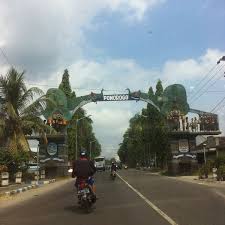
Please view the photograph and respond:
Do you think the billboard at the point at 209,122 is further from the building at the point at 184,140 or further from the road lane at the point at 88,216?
the road lane at the point at 88,216

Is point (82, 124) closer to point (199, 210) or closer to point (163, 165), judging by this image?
point (163, 165)

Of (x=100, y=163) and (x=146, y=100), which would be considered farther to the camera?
(x=100, y=163)

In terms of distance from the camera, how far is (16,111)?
39875 mm

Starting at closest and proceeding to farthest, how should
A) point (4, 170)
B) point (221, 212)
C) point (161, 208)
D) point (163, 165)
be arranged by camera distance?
point (221, 212), point (161, 208), point (4, 170), point (163, 165)

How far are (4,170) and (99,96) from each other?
23540mm

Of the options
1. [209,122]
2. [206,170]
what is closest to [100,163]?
[209,122]

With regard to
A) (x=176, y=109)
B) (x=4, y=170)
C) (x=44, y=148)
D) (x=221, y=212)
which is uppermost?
(x=176, y=109)

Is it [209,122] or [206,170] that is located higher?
[209,122]

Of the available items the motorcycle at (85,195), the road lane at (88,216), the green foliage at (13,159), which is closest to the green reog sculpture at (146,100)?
the green foliage at (13,159)

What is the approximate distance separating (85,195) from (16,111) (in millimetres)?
26824

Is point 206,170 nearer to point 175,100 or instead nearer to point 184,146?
point 184,146

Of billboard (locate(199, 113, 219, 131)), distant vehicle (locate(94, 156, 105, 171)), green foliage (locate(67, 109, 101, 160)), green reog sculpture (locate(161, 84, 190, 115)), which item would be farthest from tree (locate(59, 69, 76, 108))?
billboard (locate(199, 113, 219, 131))

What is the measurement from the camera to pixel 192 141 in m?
58.6

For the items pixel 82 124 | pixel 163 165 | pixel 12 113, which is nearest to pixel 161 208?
pixel 12 113
